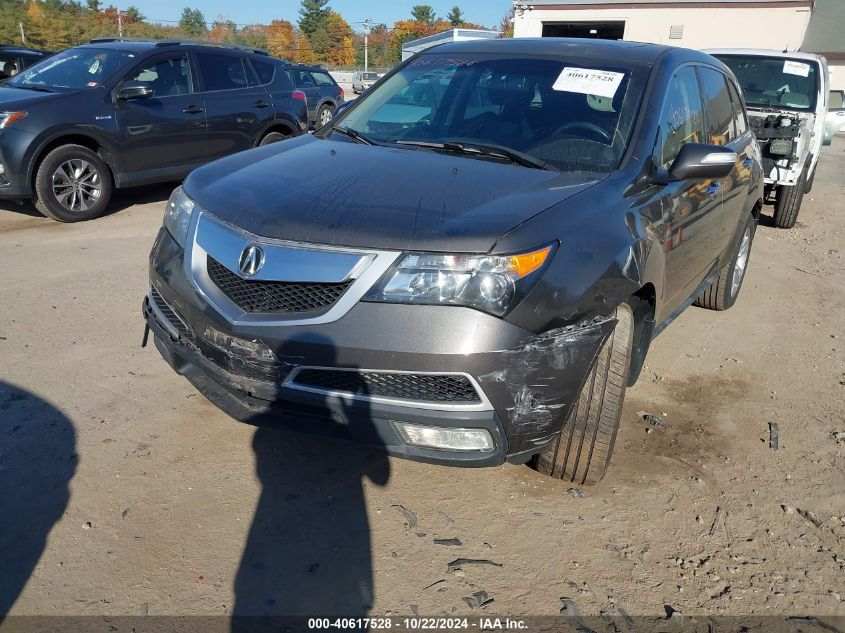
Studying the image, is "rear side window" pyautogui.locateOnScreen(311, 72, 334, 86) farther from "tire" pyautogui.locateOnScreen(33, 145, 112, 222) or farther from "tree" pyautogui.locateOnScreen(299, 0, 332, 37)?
"tree" pyautogui.locateOnScreen(299, 0, 332, 37)

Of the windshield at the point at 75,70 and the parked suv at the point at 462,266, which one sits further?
the windshield at the point at 75,70

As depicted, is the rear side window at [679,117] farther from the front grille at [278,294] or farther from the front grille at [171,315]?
the front grille at [171,315]

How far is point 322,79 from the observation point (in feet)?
55.6

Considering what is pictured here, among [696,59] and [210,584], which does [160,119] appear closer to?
[696,59]

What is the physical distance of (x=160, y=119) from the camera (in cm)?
763

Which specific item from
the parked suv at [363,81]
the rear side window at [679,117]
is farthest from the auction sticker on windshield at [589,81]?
the parked suv at [363,81]

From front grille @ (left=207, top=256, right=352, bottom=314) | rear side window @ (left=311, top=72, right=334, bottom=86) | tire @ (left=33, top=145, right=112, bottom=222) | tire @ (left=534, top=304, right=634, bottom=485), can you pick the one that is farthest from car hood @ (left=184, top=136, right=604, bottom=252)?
rear side window @ (left=311, top=72, right=334, bottom=86)

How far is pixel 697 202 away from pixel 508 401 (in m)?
1.82

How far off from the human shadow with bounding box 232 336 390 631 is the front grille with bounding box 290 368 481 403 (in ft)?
0.11

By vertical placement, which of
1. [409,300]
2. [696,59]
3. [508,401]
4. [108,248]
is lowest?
[108,248]

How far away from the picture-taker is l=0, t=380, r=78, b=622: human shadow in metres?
2.47

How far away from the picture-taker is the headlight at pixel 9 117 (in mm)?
6605

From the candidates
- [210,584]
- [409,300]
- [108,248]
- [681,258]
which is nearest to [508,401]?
[409,300]

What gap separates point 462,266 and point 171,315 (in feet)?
4.28
